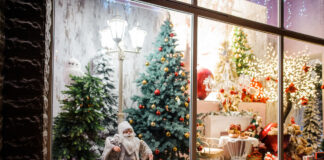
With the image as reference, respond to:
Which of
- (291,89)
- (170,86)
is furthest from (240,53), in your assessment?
(170,86)

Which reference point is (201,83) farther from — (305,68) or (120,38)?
(305,68)

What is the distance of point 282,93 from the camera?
10.9 feet

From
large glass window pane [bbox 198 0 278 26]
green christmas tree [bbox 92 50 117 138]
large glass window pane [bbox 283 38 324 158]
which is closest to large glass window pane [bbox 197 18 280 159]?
large glass window pane [bbox 198 0 278 26]

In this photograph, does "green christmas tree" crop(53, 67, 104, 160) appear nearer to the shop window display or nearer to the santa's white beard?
the shop window display

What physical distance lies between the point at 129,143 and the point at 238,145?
52.7 inches

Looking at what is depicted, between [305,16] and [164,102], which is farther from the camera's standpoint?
[305,16]

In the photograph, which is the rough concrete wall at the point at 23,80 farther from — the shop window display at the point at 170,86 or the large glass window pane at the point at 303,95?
the large glass window pane at the point at 303,95

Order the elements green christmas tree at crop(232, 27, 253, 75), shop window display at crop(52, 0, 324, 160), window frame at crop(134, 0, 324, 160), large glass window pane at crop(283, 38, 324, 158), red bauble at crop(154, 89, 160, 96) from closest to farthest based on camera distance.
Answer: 1. shop window display at crop(52, 0, 324, 160)
2. window frame at crop(134, 0, 324, 160)
3. red bauble at crop(154, 89, 160, 96)
4. green christmas tree at crop(232, 27, 253, 75)
5. large glass window pane at crop(283, 38, 324, 158)

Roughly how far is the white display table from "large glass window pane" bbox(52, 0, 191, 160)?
22.7 inches

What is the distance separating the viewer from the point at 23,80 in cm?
159

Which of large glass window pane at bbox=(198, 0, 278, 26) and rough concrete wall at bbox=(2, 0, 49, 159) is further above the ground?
large glass window pane at bbox=(198, 0, 278, 26)

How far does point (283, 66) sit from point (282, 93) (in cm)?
33

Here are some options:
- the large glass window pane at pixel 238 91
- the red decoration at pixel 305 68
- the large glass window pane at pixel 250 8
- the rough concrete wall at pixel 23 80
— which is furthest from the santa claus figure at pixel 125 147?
the red decoration at pixel 305 68

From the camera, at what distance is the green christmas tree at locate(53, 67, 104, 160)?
7.20ft
